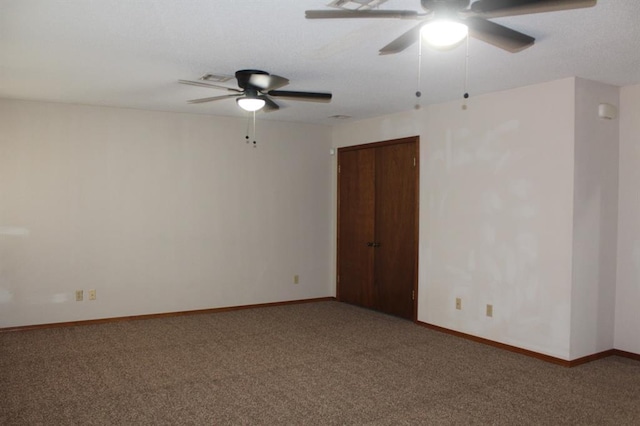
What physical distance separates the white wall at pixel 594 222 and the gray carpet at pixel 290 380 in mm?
301

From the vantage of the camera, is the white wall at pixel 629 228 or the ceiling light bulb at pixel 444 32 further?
the white wall at pixel 629 228

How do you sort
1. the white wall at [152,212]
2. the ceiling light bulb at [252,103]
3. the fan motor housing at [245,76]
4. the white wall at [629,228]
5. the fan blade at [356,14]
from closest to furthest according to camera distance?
the fan blade at [356,14] → the fan motor housing at [245,76] → the ceiling light bulb at [252,103] → the white wall at [629,228] → the white wall at [152,212]

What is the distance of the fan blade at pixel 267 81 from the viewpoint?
12.9 ft

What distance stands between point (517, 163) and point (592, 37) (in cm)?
162

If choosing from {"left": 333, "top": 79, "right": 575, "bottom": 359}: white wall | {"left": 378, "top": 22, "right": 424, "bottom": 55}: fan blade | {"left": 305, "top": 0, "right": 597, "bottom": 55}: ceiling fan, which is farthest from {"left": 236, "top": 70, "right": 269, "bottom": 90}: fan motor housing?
{"left": 333, "top": 79, "right": 575, "bottom": 359}: white wall

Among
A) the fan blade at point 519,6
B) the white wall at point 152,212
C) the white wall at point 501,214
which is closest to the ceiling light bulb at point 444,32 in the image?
the fan blade at point 519,6

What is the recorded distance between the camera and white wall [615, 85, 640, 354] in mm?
4602

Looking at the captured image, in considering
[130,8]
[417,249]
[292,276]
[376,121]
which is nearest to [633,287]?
[417,249]

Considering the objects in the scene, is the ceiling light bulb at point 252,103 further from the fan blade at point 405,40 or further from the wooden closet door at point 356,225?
the wooden closet door at point 356,225

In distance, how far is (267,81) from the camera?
4.02m

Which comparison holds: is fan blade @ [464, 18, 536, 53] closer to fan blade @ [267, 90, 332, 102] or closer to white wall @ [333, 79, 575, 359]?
fan blade @ [267, 90, 332, 102]

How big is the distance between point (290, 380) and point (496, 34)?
2.79 m

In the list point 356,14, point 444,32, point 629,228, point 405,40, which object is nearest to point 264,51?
point 405,40

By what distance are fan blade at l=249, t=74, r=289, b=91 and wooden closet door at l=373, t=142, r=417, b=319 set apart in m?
2.36
